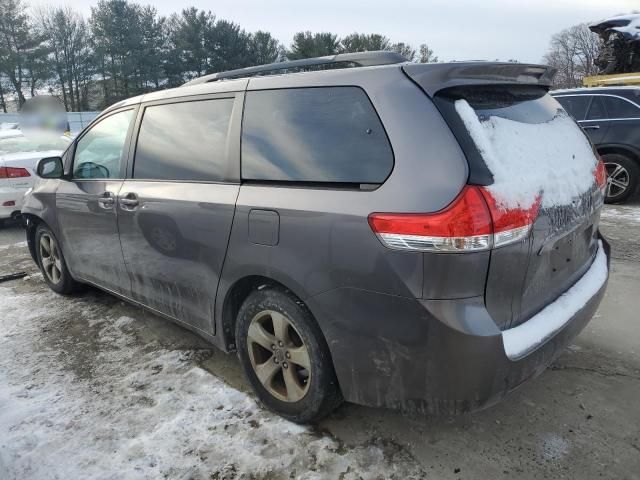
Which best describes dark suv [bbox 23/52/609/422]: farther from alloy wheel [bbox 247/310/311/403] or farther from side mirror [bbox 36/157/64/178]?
side mirror [bbox 36/157/64/178]

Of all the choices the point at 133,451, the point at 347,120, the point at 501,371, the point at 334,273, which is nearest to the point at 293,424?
the point at 133,451

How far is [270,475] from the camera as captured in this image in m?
2.20

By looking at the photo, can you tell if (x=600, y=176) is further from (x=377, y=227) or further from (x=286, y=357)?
(x=286, y=357)

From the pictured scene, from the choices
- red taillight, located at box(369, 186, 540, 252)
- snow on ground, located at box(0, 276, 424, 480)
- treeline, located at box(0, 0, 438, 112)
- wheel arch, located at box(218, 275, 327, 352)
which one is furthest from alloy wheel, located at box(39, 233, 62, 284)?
treeline, located at box(0, 0, 438, 112)

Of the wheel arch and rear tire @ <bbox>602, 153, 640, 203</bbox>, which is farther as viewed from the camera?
rear tire @ <bbox>602, 153, 640, 203</bbox>

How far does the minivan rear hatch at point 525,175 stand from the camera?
1.90 m

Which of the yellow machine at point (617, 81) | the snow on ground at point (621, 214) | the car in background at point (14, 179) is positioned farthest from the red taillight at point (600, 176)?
the yellow machine at point (617, 81)

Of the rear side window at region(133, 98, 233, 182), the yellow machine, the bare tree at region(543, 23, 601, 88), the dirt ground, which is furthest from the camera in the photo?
the bare tree at region(543, 23, 601, 88)

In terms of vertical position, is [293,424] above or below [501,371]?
below

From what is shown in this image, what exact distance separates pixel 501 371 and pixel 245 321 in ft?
4.25

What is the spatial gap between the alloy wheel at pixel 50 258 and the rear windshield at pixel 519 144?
3.75 metres

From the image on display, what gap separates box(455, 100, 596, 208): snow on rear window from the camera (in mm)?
1906

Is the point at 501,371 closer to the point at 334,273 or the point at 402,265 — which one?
the point at 402,265

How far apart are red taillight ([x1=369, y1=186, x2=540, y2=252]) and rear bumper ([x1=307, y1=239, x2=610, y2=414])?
0.22 metres
